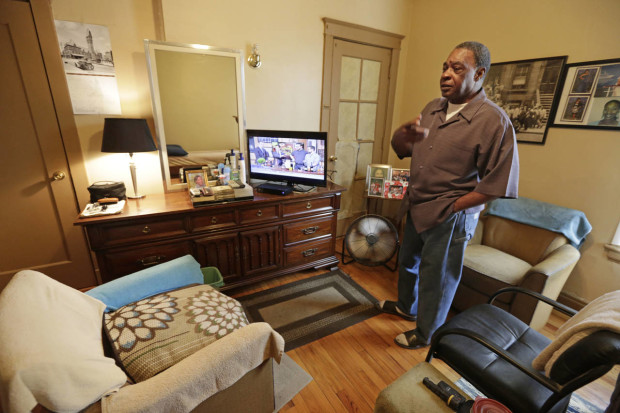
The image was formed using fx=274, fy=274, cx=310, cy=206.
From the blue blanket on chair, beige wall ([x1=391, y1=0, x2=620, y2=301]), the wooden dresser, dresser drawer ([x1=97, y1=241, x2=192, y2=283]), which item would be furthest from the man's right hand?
dresser drawer ([x1=97, y1=241, x2=192, y2=283])

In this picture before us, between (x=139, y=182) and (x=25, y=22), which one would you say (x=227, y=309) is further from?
(x=25, y=22)

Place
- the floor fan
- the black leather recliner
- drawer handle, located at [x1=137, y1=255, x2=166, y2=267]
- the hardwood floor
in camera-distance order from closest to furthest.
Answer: the black leather recliner → the hardwood floor → drawer handle, located at [x1=137, y1=255, x2=166, y2=267] → the floor fan

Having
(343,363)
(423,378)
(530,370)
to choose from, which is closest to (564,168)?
(530,370)

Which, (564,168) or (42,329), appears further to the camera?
(564,168)

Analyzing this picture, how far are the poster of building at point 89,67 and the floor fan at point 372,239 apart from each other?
82.0 inches

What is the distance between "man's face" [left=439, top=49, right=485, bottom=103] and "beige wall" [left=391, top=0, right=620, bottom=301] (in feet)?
4.08

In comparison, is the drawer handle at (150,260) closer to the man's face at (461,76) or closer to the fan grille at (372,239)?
the fan grille at (372,239)

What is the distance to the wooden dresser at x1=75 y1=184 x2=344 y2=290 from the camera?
5.59ft

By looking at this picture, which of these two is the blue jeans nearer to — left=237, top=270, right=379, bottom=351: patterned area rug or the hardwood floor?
the hardwood floor

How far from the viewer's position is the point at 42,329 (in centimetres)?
75

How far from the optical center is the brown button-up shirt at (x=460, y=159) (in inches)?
52.1

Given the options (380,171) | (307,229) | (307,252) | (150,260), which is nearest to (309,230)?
(307,229)

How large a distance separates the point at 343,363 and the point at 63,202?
224 cm

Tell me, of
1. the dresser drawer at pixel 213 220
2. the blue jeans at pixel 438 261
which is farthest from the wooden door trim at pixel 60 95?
the blue jeans at pixel 438 261
